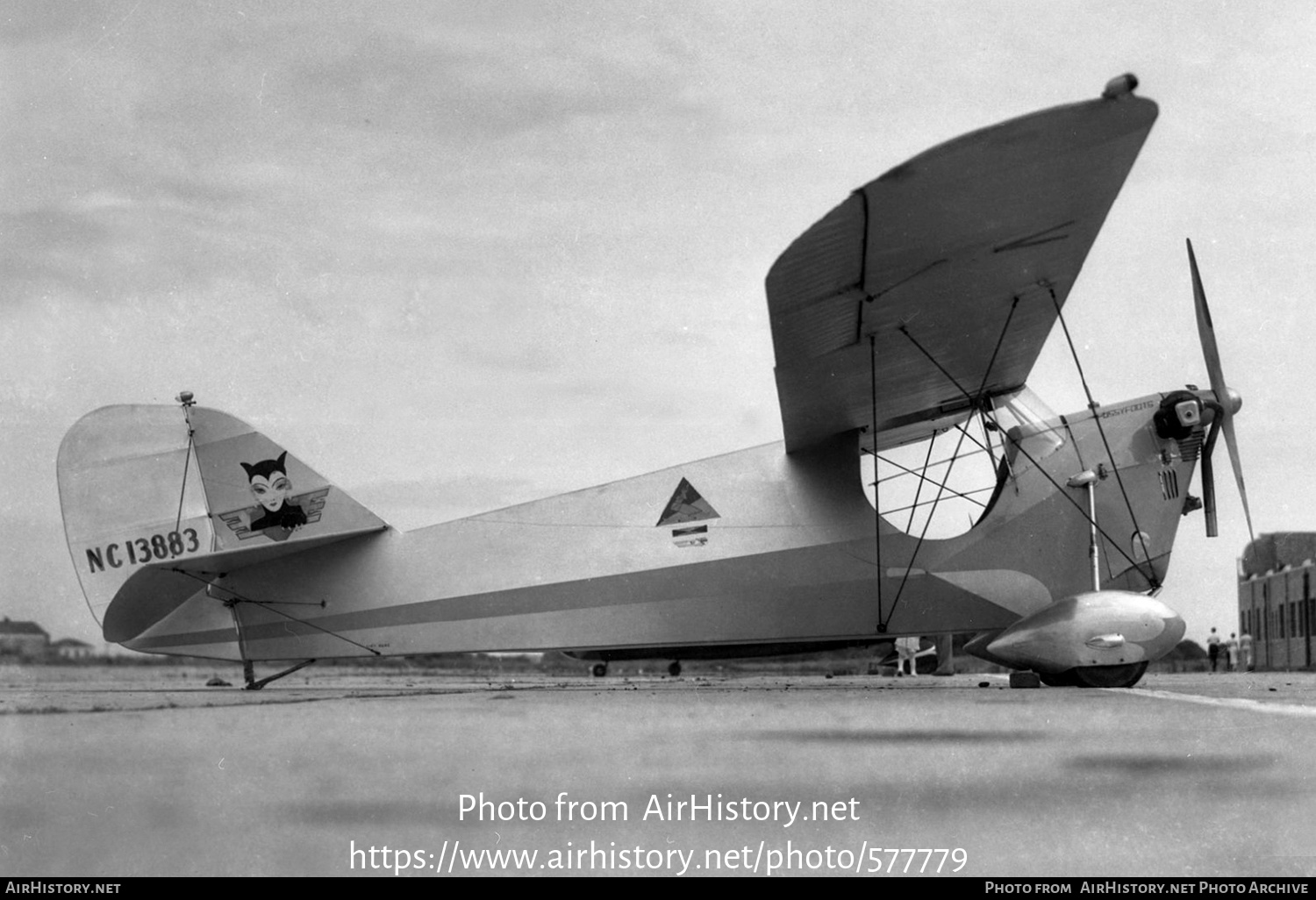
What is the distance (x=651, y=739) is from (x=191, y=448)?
681cm

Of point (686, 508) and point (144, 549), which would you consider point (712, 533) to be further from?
point (144, 549)

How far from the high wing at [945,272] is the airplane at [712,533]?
7cm

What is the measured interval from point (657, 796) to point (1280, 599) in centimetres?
4706

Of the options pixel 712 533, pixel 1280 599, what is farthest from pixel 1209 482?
pixel 1280 599

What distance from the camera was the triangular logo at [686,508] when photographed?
10.2 metres

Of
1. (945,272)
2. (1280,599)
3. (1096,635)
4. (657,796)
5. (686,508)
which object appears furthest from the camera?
A: (1280,599)

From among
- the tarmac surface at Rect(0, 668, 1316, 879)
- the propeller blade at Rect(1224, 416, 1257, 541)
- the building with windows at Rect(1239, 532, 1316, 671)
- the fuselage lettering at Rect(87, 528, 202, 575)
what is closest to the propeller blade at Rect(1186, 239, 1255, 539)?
the propeller blade at Rect(1224, 416, 1257, 541)

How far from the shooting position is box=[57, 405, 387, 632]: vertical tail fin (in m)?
9.79

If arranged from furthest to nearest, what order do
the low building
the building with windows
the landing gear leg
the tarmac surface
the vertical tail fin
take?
the building with windows → the vertical tail fin → the landing gear leg → the low building → the tarmac surface

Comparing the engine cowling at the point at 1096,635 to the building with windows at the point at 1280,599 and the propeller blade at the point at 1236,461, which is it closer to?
the propeller blade at the point at 1236,461

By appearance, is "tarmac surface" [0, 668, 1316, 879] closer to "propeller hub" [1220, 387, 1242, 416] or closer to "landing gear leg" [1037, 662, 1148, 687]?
"landing gear leg" [1037, 662, 1148, 687]

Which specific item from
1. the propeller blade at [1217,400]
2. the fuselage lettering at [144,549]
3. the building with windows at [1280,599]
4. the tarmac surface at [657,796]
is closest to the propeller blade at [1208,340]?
the propeller blade at [1217,400]

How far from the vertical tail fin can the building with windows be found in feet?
116

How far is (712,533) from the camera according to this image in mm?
10102
